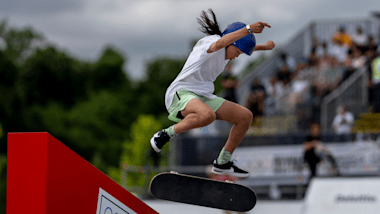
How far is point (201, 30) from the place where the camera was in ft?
14.1

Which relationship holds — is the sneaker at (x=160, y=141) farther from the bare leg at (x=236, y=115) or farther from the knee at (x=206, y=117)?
the bare leg at (x=236, y=115)

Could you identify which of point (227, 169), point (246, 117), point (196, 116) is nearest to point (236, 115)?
point (246, 117)

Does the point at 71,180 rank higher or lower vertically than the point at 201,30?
lower

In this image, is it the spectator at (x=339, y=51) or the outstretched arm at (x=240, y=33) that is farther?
the spectator at (x=339, y=51)

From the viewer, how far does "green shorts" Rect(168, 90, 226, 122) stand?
408cm

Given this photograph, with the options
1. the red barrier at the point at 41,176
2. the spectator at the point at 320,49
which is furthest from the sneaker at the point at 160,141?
the spectator at the point at 320,49

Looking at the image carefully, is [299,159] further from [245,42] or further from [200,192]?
[245,42]

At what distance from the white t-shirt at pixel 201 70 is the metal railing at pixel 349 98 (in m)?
8.76

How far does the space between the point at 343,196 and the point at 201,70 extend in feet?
22.0

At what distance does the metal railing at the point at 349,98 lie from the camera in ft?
40.0

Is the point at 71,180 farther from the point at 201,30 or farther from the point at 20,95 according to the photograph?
the point at 20,95

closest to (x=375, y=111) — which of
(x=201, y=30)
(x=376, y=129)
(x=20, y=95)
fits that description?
(x=376, y=129)

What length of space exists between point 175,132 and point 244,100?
9820mm

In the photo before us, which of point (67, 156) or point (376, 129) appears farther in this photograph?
point (376, 129)
